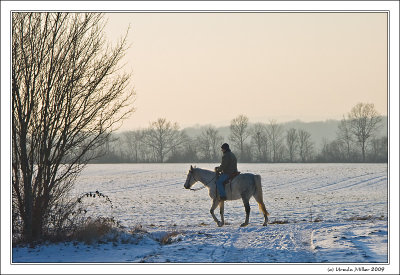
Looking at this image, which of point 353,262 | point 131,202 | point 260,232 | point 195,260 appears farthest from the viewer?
point 131,202

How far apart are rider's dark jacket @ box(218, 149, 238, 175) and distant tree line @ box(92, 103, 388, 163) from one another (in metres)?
72.0

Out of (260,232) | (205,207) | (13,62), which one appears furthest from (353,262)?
(205,207)

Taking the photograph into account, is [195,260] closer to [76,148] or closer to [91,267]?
[91,267]

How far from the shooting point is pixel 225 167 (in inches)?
677

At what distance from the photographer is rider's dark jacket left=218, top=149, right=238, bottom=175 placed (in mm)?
17016

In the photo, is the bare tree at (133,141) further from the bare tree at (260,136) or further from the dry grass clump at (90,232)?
the dry grass clump at (90,232)

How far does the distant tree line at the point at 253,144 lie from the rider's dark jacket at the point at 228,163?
72.0 metres

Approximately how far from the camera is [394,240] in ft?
37.0

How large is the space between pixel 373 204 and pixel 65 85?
2022cm

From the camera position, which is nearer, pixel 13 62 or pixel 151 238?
pixel 13 62

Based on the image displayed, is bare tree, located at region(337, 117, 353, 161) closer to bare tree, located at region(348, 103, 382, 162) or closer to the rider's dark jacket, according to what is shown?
bare tree, located at region(348, 103, 382, 162)

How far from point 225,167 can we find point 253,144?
380 ft

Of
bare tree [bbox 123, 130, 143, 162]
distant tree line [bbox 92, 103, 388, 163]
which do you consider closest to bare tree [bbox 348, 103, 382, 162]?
distant tree line [bbox 92, 103, 388, 163]

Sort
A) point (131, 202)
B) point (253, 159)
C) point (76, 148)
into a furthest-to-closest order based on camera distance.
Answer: point (253, 159) < point (131, 202) < point (76, 148)
